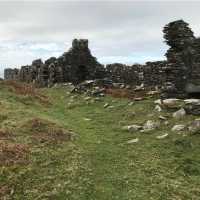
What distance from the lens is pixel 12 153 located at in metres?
21.1

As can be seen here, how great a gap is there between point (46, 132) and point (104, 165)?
6.26 m

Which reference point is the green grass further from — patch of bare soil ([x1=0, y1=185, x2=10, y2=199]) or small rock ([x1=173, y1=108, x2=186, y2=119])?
small rock ([x1=173, y1=108, x2=186, y2=119])

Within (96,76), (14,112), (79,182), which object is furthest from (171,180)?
(96,76)

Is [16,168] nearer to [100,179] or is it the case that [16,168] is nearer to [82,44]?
[100,179]

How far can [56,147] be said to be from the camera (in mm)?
22531

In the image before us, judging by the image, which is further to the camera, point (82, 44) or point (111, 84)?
point (82, 44)

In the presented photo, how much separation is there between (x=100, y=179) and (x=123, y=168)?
1858 millimetres

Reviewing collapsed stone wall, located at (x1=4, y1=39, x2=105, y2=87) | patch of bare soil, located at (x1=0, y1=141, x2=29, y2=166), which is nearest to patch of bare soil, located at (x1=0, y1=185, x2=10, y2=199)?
patch of bare soil, located at (x1=0, y1=141, x2=29, y2=166)

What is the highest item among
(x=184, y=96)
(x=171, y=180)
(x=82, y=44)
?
(x=82, y=44)

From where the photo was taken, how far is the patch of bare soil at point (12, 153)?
65.7 ft

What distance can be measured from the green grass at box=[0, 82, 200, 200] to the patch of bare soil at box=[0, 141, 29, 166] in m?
0.28

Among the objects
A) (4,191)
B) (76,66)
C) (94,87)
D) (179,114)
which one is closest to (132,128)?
(179,114)

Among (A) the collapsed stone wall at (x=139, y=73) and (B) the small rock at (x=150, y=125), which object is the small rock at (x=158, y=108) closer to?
(B) the small rock at (x=150, y=125)

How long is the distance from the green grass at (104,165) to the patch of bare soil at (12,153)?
283mm
